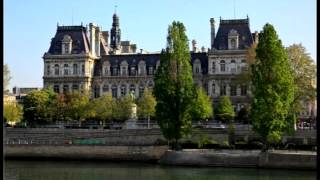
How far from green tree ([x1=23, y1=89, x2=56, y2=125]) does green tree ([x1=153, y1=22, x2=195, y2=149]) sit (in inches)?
1084

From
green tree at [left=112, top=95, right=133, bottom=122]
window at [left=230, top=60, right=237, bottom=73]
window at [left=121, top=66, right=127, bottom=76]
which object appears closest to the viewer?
green tree at [left=112, top=95, right=133, bottom=122]

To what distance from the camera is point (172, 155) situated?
127 ft

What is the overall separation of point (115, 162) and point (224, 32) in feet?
133

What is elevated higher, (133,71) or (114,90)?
(133,71)

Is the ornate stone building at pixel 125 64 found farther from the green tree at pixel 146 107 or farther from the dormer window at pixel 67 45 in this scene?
the green tree at pixel 146 107

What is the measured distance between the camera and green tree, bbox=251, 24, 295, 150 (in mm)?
36750

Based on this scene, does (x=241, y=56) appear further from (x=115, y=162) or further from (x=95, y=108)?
(x=115, y=162)

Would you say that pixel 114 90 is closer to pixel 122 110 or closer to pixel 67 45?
pixel 67 45

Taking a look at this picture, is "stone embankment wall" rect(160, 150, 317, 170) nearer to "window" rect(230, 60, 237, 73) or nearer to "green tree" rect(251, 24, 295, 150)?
"green tree" rect(251, 24, 295, 150)

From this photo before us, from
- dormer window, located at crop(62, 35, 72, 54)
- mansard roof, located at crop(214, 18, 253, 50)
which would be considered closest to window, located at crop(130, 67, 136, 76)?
dormer window, located at crop(62, 35, 72, 54)

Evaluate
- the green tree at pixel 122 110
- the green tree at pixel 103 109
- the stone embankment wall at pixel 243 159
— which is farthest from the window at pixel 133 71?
the stone embankment wall at pixel 243 159

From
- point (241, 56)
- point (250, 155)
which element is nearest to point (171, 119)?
point (250, 155)

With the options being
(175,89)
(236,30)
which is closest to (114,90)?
(236,30)

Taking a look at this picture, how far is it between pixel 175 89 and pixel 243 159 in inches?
299
